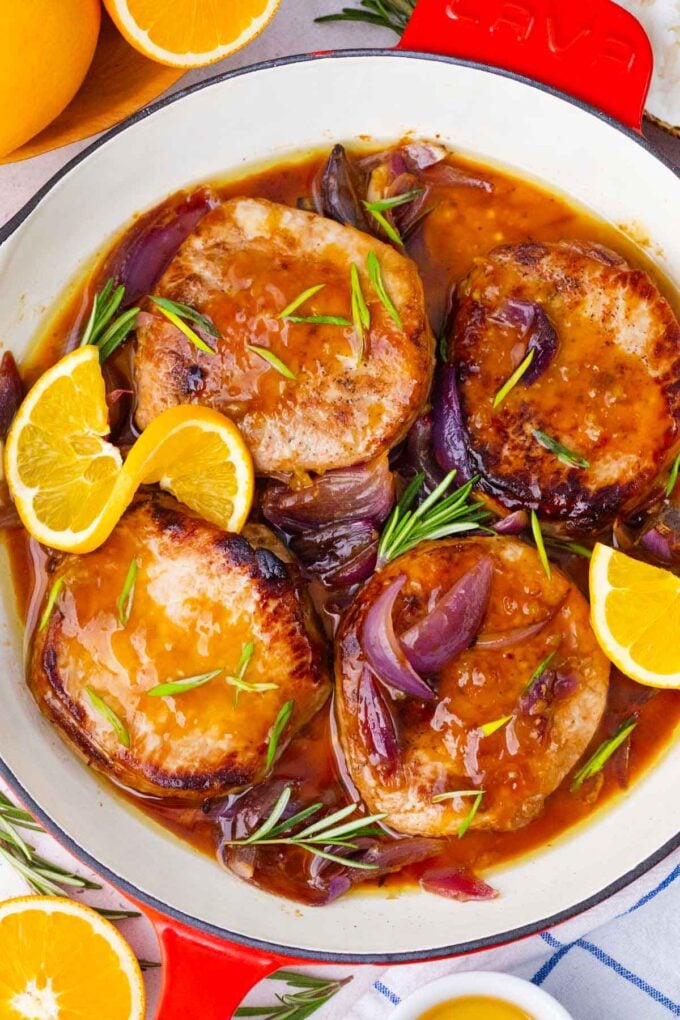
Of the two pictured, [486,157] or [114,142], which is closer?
[114,142]

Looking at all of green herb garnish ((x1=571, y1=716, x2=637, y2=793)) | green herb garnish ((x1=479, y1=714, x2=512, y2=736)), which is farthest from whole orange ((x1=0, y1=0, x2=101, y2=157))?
green herb garnish ((x1=571, y1=716, x2=637, y2=793))

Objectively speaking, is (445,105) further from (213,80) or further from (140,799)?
(140,799)

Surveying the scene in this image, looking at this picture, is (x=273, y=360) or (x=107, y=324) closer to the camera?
(x=273, y=360)

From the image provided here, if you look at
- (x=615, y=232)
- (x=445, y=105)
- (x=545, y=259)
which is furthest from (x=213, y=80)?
(x=615, y=232)

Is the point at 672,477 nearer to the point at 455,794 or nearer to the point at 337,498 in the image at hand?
the point at 337,498

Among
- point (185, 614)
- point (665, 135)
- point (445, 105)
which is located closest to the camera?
point (185, 614)

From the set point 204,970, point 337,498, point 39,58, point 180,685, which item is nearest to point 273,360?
point 337,498

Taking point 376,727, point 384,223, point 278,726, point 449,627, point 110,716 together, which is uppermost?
point 384,223

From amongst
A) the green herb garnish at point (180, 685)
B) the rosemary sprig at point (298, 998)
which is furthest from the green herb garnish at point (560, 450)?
the rosemary sprig at point (298, 998)
